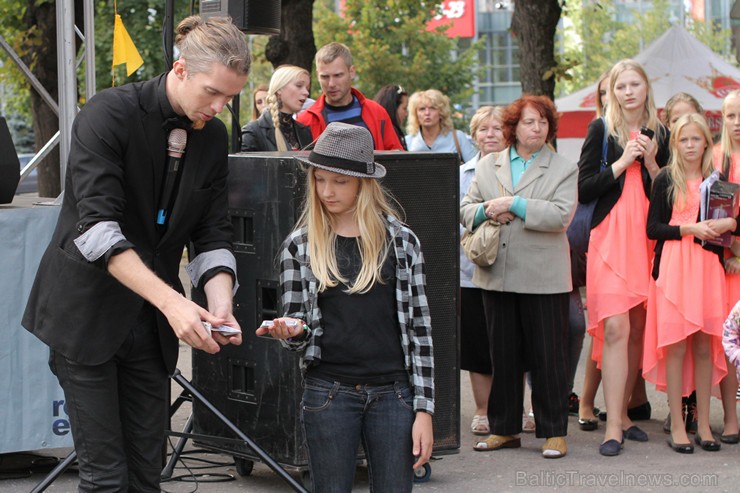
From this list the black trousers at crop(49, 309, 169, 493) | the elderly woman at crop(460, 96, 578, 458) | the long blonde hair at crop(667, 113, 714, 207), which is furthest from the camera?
the long blonde hair at crop(667, 113, 714, 207)

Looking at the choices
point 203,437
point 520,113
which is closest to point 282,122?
point 520,113

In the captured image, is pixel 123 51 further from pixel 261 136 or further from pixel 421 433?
pixel 421 433

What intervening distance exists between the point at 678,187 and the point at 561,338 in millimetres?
1161

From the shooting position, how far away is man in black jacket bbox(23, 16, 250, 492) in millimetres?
3564

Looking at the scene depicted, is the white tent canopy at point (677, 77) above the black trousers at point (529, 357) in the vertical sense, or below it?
above

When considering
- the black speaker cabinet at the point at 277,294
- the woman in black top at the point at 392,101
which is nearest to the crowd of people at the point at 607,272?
the black speaker cabinet at the point at 277,294

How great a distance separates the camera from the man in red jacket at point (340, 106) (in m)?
7.45

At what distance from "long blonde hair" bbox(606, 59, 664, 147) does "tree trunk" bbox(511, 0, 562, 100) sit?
6.53 metres

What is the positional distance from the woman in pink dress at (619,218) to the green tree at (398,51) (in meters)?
26.8

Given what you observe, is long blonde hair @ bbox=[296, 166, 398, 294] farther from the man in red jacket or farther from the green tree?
the green tree

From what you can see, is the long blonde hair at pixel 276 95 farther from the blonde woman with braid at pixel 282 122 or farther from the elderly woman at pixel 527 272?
the elderly woman at pixel 527 272

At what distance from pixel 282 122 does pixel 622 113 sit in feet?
6.74

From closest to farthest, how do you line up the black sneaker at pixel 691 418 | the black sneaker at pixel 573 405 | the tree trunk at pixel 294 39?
the black sneaker at pixel 691 418, the black sneaker at pixel 573 405, the tree trunk at pixel 294 39

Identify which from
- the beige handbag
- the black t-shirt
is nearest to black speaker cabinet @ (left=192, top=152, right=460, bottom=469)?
the beige handbag
